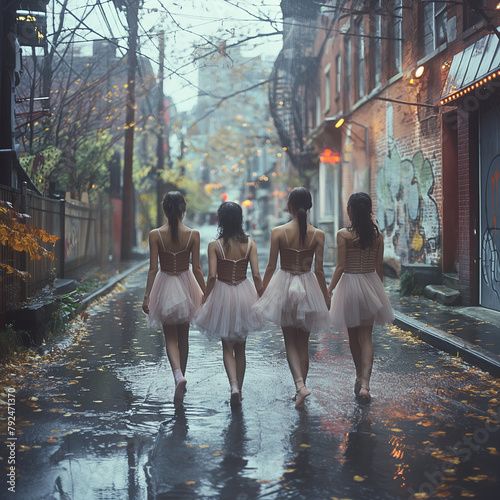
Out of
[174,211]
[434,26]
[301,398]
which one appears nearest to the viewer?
[301,398]

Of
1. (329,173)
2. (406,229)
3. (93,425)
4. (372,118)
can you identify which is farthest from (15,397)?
(329,173)

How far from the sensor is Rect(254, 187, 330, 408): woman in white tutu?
241 inches

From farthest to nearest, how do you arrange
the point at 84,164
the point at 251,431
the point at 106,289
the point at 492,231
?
the point at 84,164, the point at 106,289, the point at 492,231, the point at 251,431

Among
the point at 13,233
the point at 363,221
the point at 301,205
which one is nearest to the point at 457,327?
the point at 363,221

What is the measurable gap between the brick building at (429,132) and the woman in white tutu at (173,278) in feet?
19.2

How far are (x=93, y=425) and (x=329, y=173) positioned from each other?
932 inches

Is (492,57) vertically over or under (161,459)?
over

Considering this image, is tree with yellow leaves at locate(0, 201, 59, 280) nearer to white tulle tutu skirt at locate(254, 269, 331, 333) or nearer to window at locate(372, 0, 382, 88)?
white tulle tutu skirt at locate(254, 269, 331, 333)

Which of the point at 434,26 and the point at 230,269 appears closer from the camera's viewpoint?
the point at 230,269

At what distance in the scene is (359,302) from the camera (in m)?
6.42

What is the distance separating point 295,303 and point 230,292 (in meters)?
0.60

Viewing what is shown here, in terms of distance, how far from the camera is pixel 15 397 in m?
6.39

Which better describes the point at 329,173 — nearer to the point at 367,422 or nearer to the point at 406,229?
the point at 406,229

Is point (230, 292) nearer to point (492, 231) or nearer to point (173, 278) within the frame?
point (173, 278)
